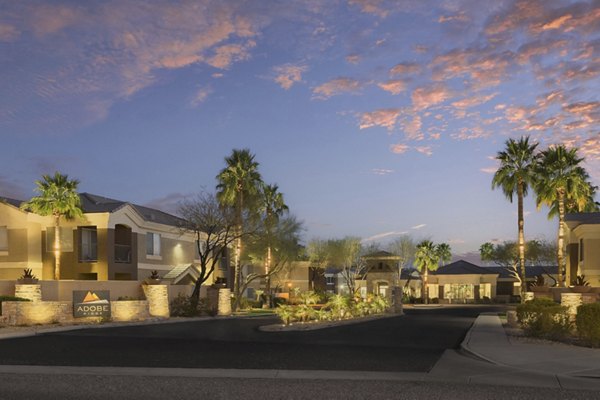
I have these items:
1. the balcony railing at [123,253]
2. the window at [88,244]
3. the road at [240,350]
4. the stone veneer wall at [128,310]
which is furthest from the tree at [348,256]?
the road at [240,350]

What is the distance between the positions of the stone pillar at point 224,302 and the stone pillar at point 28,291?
14.3 metres

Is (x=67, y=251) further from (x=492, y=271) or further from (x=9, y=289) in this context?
(x=492, y=271)

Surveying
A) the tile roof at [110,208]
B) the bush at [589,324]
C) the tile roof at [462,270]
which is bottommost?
the tile roof at [462,270]

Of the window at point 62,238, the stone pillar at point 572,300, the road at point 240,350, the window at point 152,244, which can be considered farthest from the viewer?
the window at point 152,244

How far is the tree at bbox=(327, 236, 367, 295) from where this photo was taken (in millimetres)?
Result: 79375

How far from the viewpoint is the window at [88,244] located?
152ft

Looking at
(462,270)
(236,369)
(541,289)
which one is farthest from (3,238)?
(462,270)

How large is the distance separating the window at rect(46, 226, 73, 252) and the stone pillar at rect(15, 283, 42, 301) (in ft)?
51.6

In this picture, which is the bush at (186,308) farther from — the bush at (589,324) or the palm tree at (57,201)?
the bush at (589,324)

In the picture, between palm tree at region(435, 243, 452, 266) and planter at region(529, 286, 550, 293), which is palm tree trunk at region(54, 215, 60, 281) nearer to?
planter at region(529, 286, 550, 293)

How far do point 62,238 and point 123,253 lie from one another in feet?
A: 14.7

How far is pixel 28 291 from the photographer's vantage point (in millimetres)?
30812

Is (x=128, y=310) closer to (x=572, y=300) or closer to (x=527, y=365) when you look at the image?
(x=572, y=300)

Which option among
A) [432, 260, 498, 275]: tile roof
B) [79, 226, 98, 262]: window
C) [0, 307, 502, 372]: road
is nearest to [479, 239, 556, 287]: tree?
[432, 260, 498, 275]: tile roof
